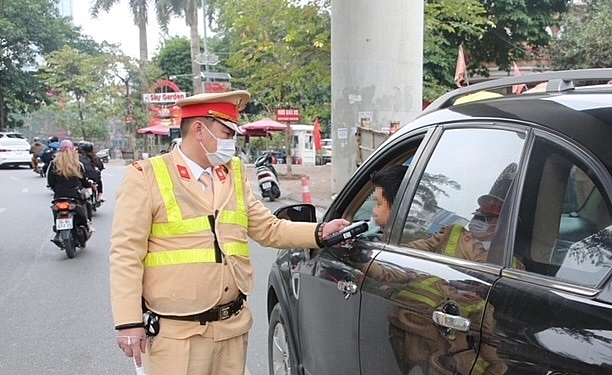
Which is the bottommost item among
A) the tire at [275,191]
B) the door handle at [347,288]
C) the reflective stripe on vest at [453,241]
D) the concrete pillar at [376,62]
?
the tire at [275,191]

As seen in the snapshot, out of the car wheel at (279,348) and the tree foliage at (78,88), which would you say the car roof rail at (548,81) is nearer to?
the car wheel at (279,348)

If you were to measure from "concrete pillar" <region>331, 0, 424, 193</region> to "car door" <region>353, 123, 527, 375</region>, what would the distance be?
9.74 metres

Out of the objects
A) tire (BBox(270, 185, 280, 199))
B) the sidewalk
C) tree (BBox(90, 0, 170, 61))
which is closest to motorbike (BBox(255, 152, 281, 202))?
tire (BBox(270, 185, 280, 199))

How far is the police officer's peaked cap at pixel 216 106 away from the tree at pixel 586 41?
16978 mm

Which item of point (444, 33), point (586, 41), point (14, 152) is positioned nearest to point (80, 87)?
point (14, 152)

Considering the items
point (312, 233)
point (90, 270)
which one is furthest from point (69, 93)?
point (312, 233)

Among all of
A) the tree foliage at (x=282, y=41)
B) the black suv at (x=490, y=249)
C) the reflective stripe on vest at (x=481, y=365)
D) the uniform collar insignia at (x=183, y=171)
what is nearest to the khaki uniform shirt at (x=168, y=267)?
the uniform collar insignia at (x=183, y=171)

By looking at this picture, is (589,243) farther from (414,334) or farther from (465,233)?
(414,334)

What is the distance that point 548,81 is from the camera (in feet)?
7.40

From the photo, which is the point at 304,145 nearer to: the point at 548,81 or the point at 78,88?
the point at 78,88

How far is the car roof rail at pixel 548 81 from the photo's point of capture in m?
2.06

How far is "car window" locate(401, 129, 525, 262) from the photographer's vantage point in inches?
80.0

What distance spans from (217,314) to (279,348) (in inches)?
Result: 46.9

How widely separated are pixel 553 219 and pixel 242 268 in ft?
4.47
